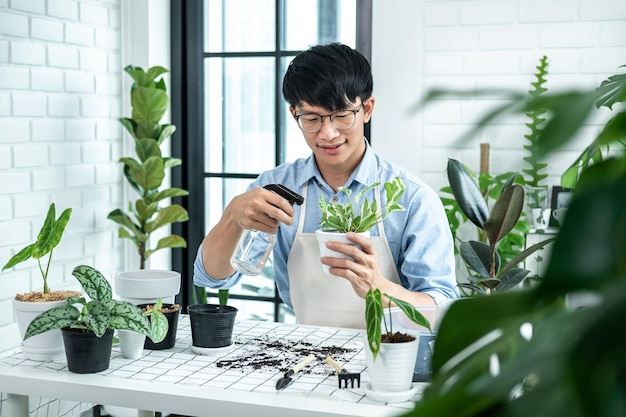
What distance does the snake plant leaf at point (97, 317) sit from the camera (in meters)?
1.86

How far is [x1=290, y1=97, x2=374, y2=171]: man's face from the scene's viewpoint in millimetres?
2539

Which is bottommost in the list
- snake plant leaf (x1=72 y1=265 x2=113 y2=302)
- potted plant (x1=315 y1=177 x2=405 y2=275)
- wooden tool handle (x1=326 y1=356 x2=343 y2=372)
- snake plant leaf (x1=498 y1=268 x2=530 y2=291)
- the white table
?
the white table

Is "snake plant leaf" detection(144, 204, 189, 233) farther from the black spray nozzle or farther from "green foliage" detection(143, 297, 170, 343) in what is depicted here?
"green foliage" detection(143, 297, 170, 343)

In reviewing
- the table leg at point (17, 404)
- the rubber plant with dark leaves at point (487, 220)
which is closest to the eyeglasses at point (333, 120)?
the rubber plant with dark leaves at point (487, 220)

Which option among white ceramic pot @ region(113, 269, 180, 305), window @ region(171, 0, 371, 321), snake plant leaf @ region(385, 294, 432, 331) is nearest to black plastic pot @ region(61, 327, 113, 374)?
white ceramic pot @ region(113, 269, 180, 305)

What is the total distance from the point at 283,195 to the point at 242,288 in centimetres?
221

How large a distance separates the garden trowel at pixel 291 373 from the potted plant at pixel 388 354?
0.19m

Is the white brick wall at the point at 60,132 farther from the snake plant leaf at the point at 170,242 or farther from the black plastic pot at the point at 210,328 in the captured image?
the black plastic pot at the point at 210,328

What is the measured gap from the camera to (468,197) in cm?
195

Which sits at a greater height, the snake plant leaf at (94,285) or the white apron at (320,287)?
the snake plant leaf at (94,285)

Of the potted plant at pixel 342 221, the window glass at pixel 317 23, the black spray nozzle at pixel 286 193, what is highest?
the window glass at pixel 317 23

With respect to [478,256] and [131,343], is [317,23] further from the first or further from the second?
[131,343]

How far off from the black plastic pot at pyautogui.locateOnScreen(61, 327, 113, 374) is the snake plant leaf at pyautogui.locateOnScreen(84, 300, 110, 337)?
0.07ft

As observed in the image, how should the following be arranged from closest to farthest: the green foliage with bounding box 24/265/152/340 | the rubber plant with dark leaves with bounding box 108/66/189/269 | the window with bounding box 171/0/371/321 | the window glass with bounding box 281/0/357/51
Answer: the green foliage with bounding box 24/265/152/340
the rubber plant with dark leaves with bounding box 108/66/189/269
the window glass with bounding box 281/0/357/51
the window with bounding box 171/0/371/321
